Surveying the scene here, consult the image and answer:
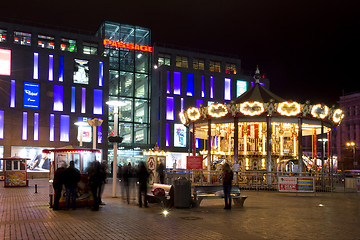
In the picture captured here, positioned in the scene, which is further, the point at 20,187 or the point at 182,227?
the point at 20,187

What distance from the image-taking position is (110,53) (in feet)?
203

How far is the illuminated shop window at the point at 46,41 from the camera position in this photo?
59500 millimetres

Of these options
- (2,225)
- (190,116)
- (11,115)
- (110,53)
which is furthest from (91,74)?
(2,225)

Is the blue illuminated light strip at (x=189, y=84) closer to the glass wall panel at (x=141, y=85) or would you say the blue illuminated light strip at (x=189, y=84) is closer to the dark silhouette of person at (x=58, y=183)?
the glass wall panel at (x=141, y=85)

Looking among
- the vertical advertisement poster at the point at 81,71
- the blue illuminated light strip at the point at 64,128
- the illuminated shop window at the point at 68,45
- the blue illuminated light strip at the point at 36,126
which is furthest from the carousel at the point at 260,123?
the illuminated shop window at the point at 68,45

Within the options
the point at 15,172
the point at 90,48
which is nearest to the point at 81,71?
the point at 90,48

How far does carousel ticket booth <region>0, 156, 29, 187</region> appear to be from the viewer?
28469 mm

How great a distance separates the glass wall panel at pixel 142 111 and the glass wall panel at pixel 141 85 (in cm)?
103

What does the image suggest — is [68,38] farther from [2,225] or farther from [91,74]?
[2,225]

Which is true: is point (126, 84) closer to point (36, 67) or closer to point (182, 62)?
point (182, 62)

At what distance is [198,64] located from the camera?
6969 cm

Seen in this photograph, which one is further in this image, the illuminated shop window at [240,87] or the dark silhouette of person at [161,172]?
the illuminated shop window at [240,87]

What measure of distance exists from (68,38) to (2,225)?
53.4 m

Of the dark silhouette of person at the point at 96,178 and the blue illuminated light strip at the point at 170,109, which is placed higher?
the blue illuminated light strip at the point at 170,109
